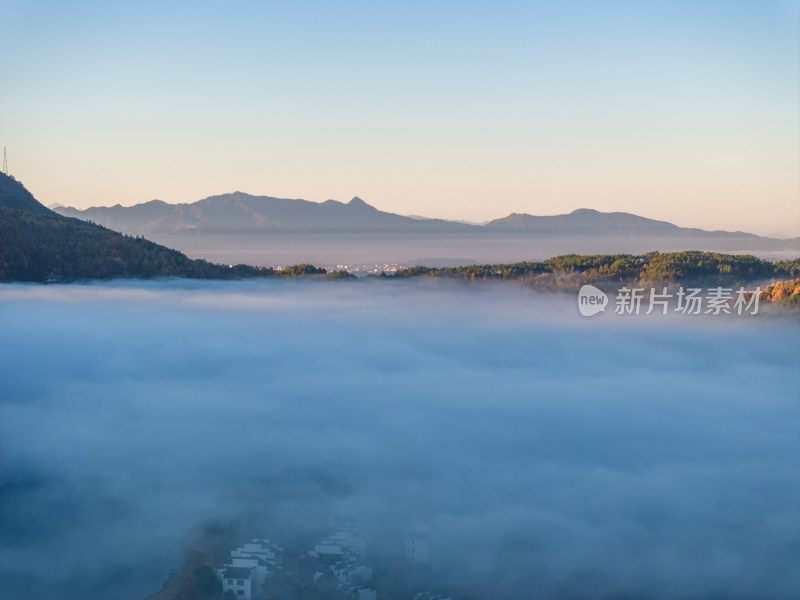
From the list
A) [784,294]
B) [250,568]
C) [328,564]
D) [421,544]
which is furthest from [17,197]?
[784,294]

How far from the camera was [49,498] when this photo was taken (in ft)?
275

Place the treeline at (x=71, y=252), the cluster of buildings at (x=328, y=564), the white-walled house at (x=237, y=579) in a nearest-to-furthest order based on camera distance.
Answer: the white-walled house at (x=237, y=579) → the cluster of buildings at (x=328, y=564) → the treeline at (x=71, y=252)

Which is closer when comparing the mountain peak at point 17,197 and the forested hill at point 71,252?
the forested hill at point 71,252

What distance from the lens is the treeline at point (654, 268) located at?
10506cm

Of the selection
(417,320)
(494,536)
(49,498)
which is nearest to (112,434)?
(49,498)

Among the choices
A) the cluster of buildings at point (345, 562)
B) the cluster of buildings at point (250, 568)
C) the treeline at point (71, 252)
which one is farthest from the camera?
the treeline at point (71, 252)

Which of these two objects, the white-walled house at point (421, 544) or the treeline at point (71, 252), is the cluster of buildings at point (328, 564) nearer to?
the white-walled house at point (421, 544)

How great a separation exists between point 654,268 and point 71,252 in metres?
87.7

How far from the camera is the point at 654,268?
108m

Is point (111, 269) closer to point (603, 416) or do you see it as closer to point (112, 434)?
point (112, 434)

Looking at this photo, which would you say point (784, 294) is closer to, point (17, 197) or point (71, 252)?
point (71, 252)

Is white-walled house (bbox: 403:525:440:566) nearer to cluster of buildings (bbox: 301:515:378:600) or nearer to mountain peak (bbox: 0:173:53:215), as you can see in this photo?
cluster of buildings (bbox: 301:515:378:600)

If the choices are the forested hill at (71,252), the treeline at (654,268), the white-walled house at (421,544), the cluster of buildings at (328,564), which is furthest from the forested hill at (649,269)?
the cluster of buildings at (328,564)

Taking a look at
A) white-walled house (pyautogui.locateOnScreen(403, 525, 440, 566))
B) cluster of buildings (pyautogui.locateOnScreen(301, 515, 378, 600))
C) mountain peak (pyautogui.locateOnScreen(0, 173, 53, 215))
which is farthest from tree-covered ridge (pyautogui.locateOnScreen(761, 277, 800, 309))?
mountain peak (pyautogui.locateOnScreen(0, 173, 53, 215))
